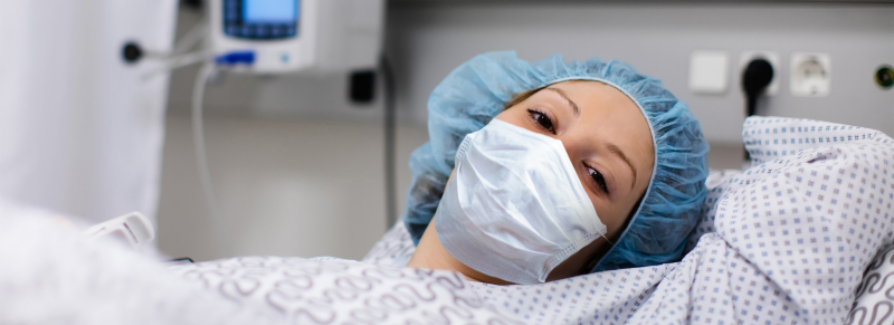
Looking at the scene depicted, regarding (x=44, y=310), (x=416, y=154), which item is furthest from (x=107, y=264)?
(x=416, y=154)

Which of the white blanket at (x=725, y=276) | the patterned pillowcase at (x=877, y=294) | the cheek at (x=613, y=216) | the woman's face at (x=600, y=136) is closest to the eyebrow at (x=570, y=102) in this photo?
the woman's face at (x=600, y=136)

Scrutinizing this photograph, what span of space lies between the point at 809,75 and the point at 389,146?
104 cm

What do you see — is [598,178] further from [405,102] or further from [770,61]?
[405,102]

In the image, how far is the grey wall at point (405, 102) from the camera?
46.6 inches

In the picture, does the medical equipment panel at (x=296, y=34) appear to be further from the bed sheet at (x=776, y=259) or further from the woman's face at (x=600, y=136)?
the bed sheet at (x=776, y=259)

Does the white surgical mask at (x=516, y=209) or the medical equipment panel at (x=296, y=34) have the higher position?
the medical equipment panel at (x=296, y=34)

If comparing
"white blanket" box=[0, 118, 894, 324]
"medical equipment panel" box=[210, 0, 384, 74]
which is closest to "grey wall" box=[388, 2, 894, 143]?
"medical equipment panel" box=[210, 0, 384, 74]

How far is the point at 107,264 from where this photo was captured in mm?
422

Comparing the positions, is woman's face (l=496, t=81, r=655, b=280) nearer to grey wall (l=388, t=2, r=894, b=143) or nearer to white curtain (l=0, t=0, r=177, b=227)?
grey wall (l=388, t=2, r=894, b=143)

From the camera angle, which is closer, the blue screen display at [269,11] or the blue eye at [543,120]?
the blue eye at [543,120]

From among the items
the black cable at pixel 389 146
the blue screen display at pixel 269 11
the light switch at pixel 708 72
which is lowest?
the black cable at pixel 389 146

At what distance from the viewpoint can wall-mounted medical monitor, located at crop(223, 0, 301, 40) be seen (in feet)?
4.26

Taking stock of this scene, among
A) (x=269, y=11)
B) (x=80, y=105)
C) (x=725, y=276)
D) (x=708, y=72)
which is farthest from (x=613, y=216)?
(x=80, y=105)

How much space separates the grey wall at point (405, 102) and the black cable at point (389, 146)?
25mm
